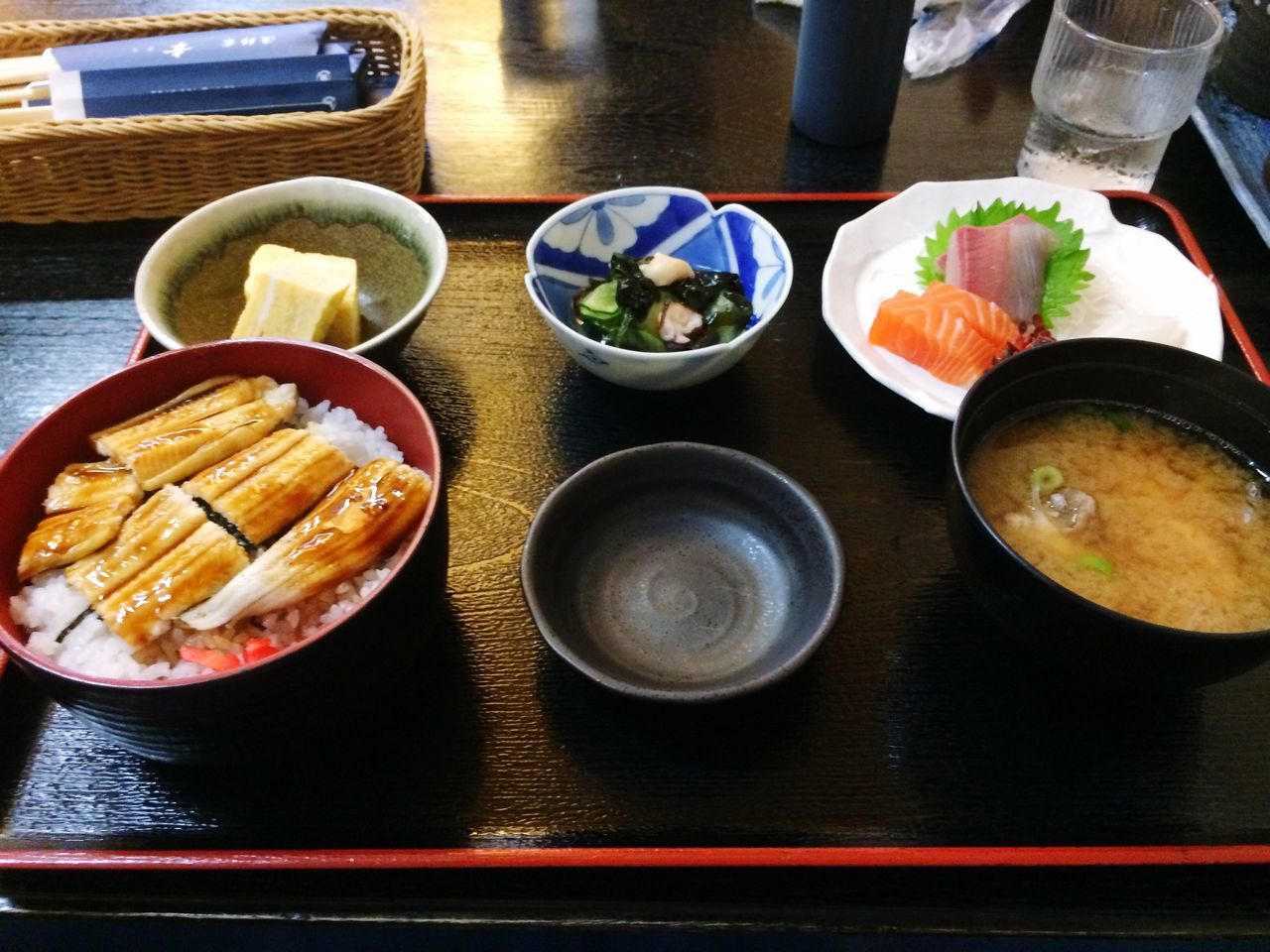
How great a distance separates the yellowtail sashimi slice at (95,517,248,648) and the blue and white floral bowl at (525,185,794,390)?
0.57 meters

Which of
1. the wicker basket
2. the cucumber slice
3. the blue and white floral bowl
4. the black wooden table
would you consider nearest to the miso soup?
the black wooden table

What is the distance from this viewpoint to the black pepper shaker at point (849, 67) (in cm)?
182

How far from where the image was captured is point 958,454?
1030 millimetres

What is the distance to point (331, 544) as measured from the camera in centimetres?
98

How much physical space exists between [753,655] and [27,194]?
157cm

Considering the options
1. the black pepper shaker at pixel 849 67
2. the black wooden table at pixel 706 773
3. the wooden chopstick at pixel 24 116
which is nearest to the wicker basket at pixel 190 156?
the wooden chopstick at pixel 24 116

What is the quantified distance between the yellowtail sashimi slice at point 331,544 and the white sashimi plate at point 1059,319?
0.75 meters

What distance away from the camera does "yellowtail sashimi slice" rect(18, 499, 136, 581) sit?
979 millimetres

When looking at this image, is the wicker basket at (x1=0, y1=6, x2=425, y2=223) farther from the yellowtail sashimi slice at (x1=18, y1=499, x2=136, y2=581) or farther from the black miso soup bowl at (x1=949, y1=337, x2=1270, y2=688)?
the black miso soup bowl at (x1=949, y1=337, x2=1270, y2=688)

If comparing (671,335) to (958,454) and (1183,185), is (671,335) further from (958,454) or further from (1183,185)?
(1183,185)

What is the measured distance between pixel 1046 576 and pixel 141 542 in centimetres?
93

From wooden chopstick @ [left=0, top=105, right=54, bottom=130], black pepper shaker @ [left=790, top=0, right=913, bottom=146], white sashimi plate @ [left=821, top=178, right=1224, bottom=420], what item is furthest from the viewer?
black pepper shaker @ [left=790, top=0, right=913, bottom=146]

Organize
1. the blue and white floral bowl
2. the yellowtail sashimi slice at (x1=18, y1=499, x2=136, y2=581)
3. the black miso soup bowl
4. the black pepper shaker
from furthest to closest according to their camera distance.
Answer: the black pepper shaker, the blue and white floral bowl, the yellowtail sashimi slice at (x1=18, y1=499, x2=136, y2=581), the black miso soup bowl

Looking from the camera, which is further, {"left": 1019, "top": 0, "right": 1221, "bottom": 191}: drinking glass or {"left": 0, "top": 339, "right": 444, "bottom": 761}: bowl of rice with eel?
{"left": 1019, "top": 0, "right": 1221, "bottom": 191}: drinking glass
